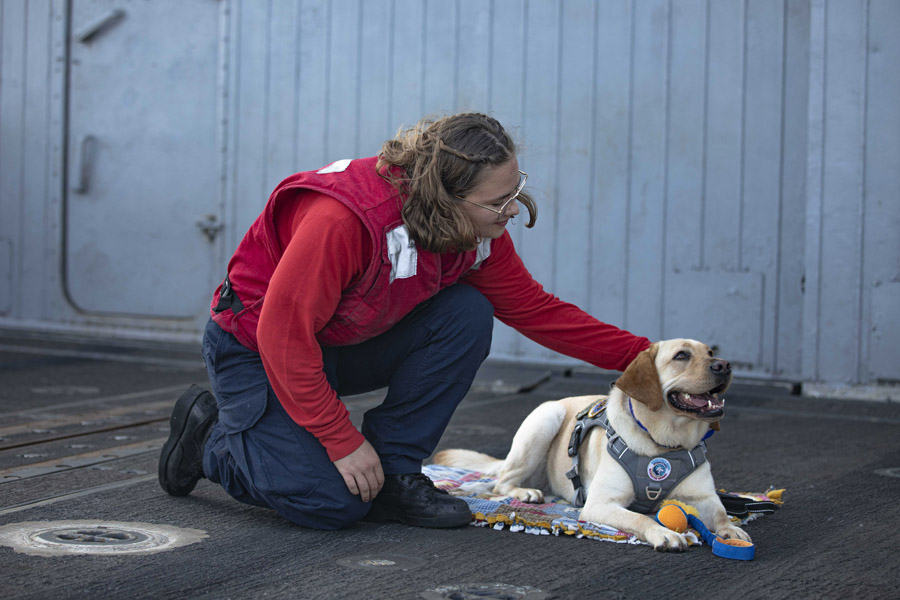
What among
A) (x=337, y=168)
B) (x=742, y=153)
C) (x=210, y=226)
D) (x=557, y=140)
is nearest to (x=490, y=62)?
(x=557, y=140)

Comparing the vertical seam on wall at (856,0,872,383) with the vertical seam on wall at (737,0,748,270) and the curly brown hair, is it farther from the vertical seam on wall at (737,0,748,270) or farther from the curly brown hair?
the curly brown hair

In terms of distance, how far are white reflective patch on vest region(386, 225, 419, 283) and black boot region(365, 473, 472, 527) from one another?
0.55m

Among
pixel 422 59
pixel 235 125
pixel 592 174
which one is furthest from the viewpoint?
pixel 235 125

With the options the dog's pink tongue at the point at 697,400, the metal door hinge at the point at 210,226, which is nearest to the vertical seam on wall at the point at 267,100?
the metal door hinge at the point at 210,226

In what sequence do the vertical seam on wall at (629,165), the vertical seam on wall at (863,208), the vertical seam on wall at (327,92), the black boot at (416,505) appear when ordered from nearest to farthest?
the black boot at (416,505), the vertical seam on wall at (863,208), the vertical seam on wall at (629,165), the vertical seam on wall at (327,92)

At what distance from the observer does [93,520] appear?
7.62ft

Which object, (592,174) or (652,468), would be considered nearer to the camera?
(652,468)

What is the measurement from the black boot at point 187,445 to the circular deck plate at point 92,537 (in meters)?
0.25

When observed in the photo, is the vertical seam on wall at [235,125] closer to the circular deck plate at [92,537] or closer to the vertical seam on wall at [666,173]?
the vertical seam on wall at [666,173]

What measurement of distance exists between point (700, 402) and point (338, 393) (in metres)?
0.98

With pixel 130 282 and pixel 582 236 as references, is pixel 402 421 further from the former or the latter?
pixel 130 282

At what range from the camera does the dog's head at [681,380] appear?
2.38 meters

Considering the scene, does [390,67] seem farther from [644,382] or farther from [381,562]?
[381,562]

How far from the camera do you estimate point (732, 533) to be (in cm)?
224
